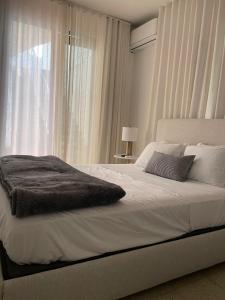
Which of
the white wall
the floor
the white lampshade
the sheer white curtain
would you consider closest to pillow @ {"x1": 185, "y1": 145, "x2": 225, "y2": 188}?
the floor

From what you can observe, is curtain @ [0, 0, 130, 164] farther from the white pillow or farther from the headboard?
the white pillow

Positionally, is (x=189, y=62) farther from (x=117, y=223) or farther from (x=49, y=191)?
(x=49, y=191)

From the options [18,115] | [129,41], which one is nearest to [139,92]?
[129,41]

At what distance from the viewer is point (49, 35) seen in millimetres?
3658

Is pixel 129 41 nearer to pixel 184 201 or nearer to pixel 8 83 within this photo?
pixel 8 83

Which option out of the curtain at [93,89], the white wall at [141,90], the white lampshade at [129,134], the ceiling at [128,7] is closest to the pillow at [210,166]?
the white lampshade at [129,134]

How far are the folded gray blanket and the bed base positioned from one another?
1.02 ft

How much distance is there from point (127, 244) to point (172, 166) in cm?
114

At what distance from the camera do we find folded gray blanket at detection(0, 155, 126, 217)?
1252mm

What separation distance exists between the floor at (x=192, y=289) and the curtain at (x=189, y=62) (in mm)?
1652

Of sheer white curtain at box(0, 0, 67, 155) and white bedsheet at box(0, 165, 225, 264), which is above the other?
sheer white curtain at box(0, 0, 67, 155)

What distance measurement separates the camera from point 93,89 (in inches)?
161

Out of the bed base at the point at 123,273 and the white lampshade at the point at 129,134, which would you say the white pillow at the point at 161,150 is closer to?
the white lampshade at the point at 129,134

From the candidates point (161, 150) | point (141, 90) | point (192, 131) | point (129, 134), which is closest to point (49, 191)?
point (161, 150)
